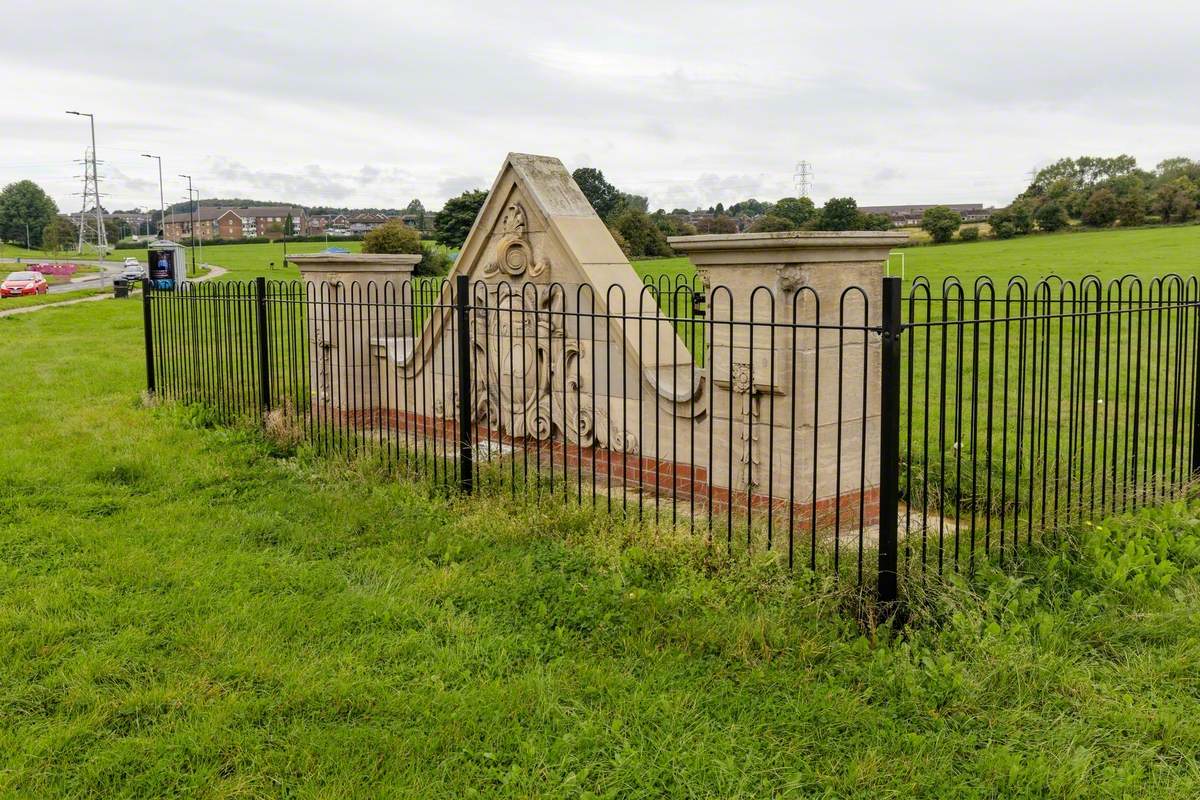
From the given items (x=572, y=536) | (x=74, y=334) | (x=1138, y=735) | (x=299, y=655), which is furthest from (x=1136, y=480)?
(x=74, y=334)

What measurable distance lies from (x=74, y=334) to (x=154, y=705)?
59.9ft

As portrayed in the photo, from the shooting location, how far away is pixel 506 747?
3.50m

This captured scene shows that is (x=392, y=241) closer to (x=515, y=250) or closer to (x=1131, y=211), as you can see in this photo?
(x=515, y=250)

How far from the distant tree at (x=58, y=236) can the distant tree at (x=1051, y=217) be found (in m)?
91.8

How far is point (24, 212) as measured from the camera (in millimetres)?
108250

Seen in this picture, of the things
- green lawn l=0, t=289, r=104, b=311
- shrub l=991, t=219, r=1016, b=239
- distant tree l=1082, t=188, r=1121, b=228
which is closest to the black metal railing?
green lawn l=0, t=289, r=104, b=311

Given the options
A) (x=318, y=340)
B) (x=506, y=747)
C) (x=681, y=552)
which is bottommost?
(x=506, y=747)

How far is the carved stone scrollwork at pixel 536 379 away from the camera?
7000 mm

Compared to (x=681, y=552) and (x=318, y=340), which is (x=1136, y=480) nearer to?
(x=681, y=552)

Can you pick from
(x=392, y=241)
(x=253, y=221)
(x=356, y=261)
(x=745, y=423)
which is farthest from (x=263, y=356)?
(x=253, y=221)

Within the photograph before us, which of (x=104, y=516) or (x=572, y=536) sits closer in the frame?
(x=572, y=536)

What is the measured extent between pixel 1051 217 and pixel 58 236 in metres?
100.0

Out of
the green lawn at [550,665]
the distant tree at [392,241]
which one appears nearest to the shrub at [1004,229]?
the distant tree at [392,241]

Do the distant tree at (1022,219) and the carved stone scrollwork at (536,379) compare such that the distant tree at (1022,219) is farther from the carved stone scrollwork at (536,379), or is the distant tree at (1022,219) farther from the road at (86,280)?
the road at (86,280)
